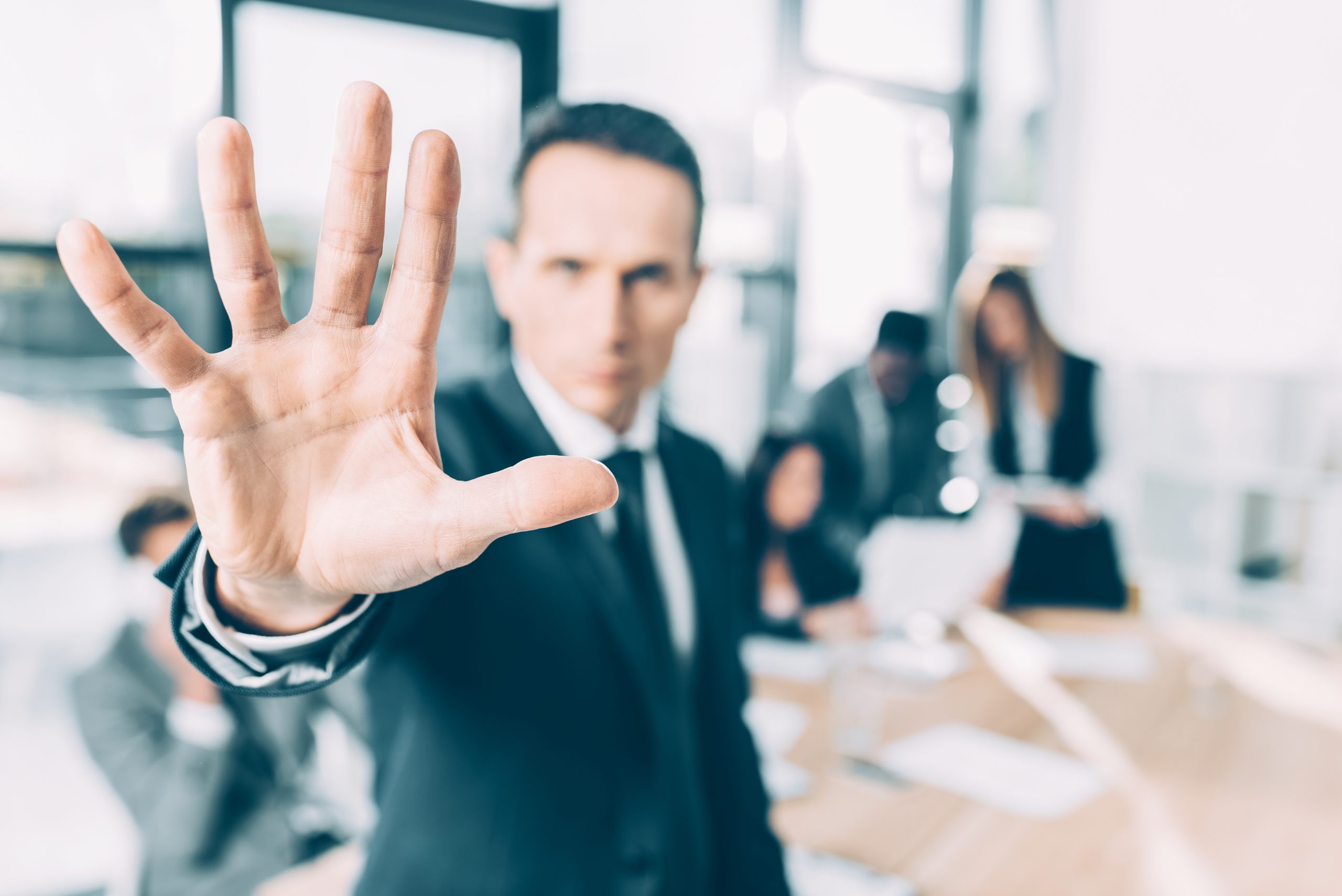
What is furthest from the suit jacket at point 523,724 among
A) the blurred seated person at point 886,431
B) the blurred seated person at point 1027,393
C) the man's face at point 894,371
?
the blurred seated person at point 1027,393

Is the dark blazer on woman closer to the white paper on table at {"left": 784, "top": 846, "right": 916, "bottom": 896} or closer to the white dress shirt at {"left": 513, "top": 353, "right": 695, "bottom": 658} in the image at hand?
the white paper on table at {"left": 784, "top": 846, "right": 916, "bottom": 896}

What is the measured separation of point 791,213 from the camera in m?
4.19

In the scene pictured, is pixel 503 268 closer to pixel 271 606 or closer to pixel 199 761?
pixel 271 606

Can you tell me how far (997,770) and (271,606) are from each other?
1.43 metres

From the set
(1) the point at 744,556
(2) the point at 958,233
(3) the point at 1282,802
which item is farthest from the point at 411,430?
(2) the point at 958,233

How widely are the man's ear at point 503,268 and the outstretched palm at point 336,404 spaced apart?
0.42 m

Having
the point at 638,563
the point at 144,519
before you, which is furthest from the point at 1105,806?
the point at 144,519

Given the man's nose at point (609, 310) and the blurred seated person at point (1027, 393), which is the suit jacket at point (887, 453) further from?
the man's nose at point (609, 310)

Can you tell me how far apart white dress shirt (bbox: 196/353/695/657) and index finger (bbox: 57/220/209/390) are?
6.8 inches

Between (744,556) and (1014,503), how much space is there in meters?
1.01

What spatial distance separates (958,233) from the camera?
206 inches

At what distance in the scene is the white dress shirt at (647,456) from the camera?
1.13 metres

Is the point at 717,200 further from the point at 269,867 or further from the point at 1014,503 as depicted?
the point at 269,867

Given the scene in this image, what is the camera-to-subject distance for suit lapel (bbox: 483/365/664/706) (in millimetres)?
1053
